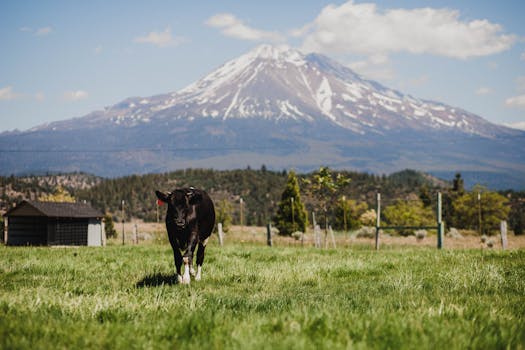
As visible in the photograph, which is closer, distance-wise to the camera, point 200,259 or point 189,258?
point 189,258

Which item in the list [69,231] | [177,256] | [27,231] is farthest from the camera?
[69,231]

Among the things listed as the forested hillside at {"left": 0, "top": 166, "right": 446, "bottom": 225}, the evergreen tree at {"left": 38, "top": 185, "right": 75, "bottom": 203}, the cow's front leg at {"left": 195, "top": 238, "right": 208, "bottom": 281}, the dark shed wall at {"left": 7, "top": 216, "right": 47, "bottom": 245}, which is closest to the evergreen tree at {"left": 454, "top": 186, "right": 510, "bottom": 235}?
the forested hillside at {"left": 0, "top": 166, "right": 446, "bottom": 225}

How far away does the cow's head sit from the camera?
31.9 ft

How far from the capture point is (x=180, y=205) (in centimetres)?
989

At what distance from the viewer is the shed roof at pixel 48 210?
42.4 m

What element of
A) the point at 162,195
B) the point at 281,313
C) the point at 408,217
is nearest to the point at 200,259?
the point at 162,195

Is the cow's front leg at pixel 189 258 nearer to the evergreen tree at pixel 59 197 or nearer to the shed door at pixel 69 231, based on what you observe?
the shed door at pixel 69 231

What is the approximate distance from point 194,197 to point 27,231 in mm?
37883

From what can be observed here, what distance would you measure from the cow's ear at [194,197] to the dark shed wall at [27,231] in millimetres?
36756

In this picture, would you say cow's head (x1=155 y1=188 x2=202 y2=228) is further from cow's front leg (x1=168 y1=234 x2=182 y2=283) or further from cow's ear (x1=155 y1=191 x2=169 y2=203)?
cow's front leg (x1=168 y1=234 x2=182 y2=283)

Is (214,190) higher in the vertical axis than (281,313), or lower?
lower

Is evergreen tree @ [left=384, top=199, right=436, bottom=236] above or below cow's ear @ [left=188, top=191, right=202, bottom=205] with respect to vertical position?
below

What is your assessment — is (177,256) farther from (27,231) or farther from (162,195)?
(27,231)

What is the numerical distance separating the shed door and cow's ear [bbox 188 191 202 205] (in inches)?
1424
